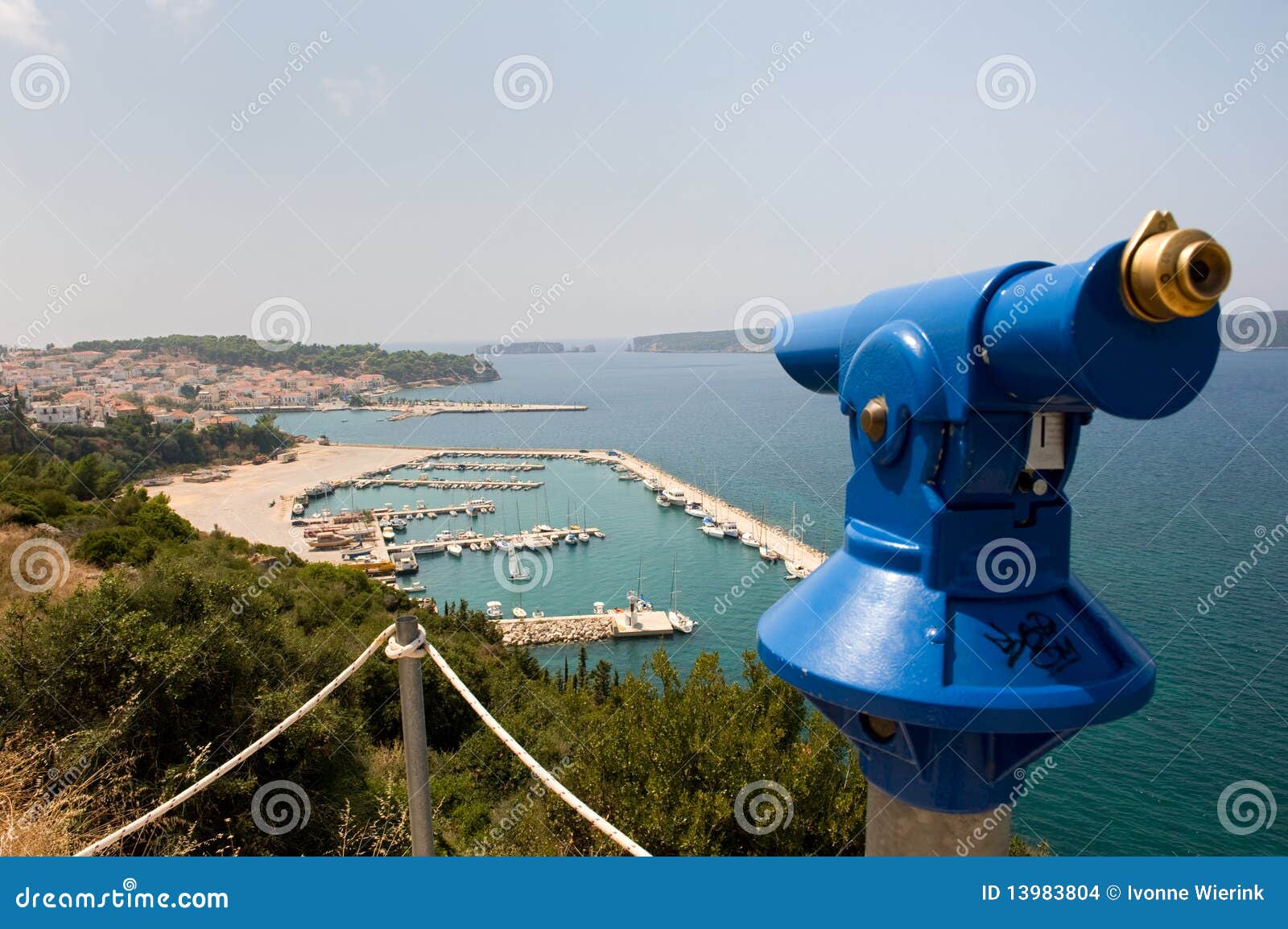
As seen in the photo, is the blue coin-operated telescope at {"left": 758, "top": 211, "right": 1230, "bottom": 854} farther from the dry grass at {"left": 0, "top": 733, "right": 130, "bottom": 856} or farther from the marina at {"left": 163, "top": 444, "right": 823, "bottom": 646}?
the marina at {"left": 163, "top": 444, "right": 823, "bottom": 646}

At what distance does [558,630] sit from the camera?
1246 inches

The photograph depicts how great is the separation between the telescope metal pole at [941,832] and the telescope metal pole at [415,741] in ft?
3.94

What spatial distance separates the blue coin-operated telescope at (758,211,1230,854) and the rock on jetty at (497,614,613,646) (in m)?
29.1

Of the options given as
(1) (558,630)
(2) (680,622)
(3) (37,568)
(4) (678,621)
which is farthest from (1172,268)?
(1) (558,630)

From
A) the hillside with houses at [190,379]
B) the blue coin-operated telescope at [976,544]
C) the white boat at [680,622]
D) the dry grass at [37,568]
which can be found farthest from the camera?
the hillside with houses at [190,379]

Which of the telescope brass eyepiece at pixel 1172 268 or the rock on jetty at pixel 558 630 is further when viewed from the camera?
the rock on jetty at pixel 558 630

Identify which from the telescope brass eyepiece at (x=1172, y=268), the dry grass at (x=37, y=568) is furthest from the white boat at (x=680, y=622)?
the telescope brass eyepiece at (x=1172, y=268)

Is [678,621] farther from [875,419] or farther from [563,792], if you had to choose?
[875,419]

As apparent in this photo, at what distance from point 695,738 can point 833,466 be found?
152 ft

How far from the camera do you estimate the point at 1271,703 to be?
69.6ft

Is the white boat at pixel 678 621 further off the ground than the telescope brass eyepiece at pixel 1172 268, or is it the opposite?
the telescope brass eyepiece at pixel 1172 268

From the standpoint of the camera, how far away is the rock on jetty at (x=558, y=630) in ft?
101

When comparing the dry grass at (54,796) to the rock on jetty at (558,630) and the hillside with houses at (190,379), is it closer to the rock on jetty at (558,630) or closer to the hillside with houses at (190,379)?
the rock on jetty at (558,630)

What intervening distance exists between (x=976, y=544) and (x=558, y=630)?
→ 30.8m
